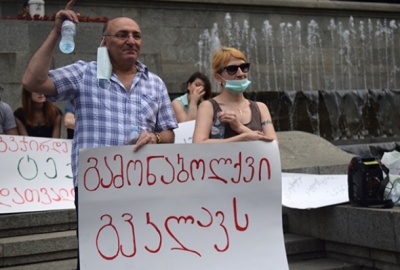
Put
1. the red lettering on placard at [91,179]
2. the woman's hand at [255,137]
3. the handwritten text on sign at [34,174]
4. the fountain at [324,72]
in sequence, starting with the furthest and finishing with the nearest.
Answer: the fountain at [324,72], the handwritten text on sign at [34,174], the woman's hand at [255,137], the red lettering on placard at [91,179]

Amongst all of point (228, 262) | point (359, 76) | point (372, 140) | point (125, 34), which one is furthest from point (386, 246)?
point (359, 76)

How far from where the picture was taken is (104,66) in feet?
13.7

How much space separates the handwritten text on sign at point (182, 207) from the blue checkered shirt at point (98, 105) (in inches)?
4.0

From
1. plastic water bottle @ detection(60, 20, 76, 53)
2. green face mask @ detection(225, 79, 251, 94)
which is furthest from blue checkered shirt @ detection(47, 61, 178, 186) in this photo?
green face mask @ detection(225, 79, 251, 94)

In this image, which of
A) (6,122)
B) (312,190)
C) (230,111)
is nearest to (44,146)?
(6,122)

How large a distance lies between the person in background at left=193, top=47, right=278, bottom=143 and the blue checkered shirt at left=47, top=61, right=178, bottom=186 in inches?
25.8

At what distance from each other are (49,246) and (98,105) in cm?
241

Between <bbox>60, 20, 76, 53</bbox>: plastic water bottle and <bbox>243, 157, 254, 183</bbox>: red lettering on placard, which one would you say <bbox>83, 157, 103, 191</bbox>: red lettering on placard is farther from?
<bbox>243, 157, 254, 183</bbox>: red lettering on placard

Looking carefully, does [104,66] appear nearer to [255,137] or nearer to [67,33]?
[67,33]

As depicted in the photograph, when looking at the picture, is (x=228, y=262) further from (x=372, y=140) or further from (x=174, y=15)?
(x=174, y=15)

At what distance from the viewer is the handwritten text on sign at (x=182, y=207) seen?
4176 millimetres

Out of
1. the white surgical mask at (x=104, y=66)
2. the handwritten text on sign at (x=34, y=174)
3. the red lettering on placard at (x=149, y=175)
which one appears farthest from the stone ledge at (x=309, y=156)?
the white surgical mask at (x=104, y=66)

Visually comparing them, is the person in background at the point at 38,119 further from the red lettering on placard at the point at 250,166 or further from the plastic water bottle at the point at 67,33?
the plastic water bottle at the point at 67,33

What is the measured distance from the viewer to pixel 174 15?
16.5 m
